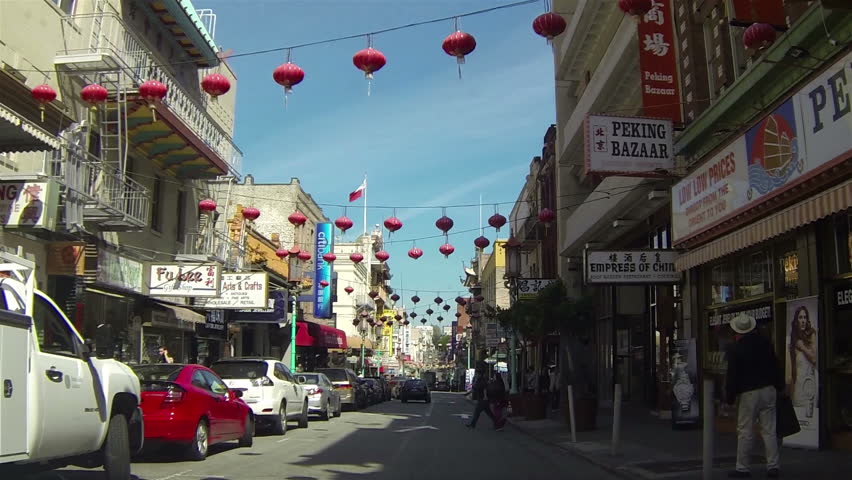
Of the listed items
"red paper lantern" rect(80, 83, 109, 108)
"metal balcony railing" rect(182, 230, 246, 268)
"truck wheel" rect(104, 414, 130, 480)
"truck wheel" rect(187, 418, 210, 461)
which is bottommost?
"truck wheel" rect(187, 418, 210, 461)

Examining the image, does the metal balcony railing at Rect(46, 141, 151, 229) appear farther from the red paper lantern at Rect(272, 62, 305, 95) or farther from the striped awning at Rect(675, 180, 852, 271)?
the striped awning at Rect(675, 180, 852, 271)

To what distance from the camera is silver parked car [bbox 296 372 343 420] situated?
23281 millimetres

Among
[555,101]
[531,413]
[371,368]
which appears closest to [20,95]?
[531,413]

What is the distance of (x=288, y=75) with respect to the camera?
12.3 metres

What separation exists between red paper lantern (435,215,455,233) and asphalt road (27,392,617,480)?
250 inches

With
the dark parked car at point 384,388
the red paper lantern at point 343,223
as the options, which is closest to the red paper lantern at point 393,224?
the red paper lantern at point 343,223

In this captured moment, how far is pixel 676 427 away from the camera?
A: 1639 cm

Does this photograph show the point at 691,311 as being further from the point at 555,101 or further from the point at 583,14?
the point at 555,101

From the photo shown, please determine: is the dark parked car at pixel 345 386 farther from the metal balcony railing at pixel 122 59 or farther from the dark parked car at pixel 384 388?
the metal balcony railing at pixel 122 59

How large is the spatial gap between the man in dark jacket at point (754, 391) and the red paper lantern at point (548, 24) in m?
6.13

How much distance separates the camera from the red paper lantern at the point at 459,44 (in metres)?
11.6

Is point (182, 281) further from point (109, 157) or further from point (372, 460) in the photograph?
point (372, 460)

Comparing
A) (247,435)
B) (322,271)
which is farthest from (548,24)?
(322,271)

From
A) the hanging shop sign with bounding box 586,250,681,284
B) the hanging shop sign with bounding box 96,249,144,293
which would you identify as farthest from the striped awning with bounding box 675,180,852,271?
the hanging shop sign with bounding box 96,249,144,293
